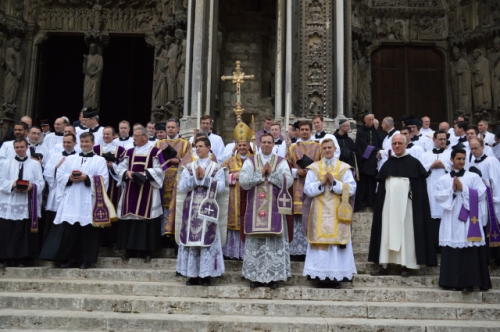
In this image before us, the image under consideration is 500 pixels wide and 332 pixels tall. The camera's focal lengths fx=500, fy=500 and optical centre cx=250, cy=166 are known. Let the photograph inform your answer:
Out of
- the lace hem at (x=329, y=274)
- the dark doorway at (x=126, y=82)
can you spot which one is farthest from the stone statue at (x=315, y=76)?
the dark doorway at (x=126, y=82)

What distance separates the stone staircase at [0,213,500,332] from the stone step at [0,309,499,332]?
0.4 inches

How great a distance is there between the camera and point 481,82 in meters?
12.9

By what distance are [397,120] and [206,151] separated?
890 cm

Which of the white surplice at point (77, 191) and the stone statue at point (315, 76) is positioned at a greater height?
the stone statue at point (315, 76)

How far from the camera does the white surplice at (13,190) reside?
22.9ft

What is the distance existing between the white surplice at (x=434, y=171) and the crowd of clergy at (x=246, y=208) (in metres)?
0.02

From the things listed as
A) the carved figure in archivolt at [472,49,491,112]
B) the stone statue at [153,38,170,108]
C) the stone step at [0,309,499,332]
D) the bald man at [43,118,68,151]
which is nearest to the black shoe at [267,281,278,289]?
the stone step at [0,309,499,332]

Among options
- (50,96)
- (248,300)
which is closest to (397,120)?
(248,300)

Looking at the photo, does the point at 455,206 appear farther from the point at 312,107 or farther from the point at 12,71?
the point at 12,71

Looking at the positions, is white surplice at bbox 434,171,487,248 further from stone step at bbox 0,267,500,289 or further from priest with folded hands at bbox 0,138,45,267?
priest with folded hands at bbox 0,138,45,267

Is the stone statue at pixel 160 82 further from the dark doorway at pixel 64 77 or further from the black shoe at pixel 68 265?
the dark doorway at pixel 64 77

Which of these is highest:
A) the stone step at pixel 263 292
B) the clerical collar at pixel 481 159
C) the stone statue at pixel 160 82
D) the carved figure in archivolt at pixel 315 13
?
the carved figure in archivolt at pixel 315 13

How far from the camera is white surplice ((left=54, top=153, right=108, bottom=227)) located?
6816 mm

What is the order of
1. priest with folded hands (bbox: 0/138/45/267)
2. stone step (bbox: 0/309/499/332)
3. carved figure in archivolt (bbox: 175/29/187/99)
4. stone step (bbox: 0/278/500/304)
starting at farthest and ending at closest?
carved figure in archivolt (bbox: 175/29/187/99), priest with folded hands (bbox: 0/138/45/267), stone step (bbox: 0/278/500/304), stone step (bbox: 0/309/499/332)
